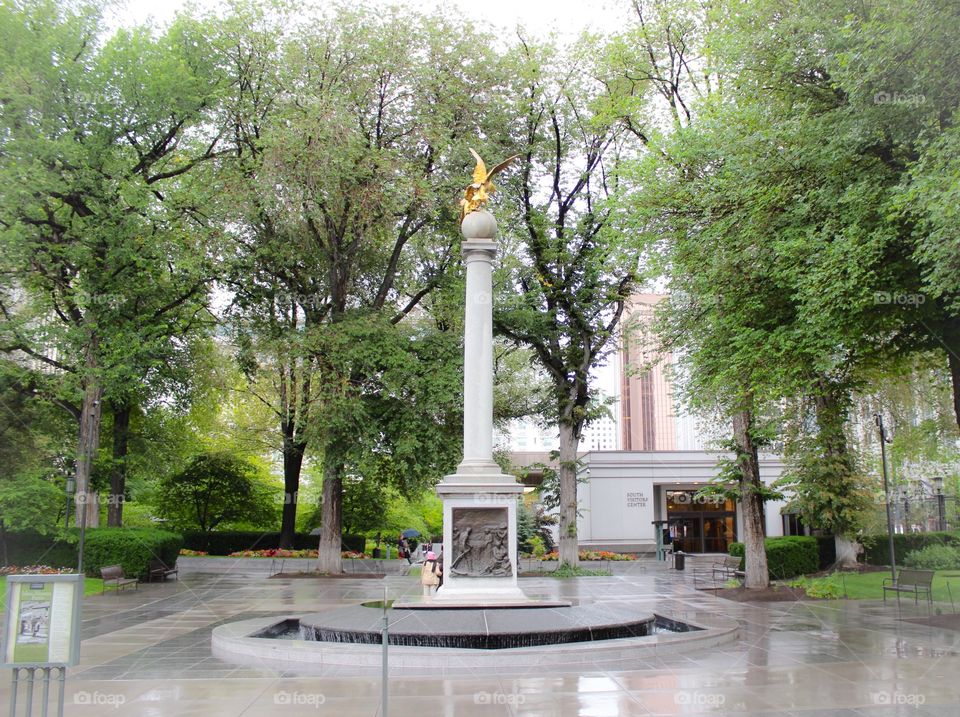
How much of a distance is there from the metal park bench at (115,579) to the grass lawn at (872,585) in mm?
19667

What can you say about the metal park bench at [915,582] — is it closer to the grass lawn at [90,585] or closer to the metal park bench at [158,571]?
the grass lawn at [90,585]

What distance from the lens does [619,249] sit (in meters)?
23.3

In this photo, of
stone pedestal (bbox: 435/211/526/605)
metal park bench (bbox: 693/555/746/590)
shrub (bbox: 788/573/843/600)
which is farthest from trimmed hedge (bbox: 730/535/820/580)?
stone pedestal (bbox: 435/211/526/605)

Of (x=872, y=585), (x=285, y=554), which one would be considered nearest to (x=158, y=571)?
(x=285, y=554)

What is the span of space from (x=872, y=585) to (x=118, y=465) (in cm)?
2536

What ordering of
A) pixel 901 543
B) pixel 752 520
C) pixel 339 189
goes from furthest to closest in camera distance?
pixel 901 543 < pixel 339 189 < pixel 752 520

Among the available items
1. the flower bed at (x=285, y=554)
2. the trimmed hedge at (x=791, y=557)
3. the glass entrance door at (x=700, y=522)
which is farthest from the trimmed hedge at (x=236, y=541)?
the glass entrance door at (x=700, y=522)

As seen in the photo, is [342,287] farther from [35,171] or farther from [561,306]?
[35,171]

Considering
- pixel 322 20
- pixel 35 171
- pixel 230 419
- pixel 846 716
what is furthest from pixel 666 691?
pixel 230 419

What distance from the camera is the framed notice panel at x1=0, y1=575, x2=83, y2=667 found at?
22.8 ft

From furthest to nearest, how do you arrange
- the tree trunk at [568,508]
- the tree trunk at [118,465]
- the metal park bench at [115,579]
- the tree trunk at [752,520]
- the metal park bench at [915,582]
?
the tree trunk at [568,508] → the tree trunk at [118,465] → the tree trunk at [752,520] → the metal park bench at [115,579] → the metal park bench at [915,582]

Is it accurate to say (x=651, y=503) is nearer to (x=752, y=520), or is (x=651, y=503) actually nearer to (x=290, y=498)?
(x=290, y=498)

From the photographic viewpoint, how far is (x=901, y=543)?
112 ft

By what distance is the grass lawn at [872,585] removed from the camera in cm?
2097
